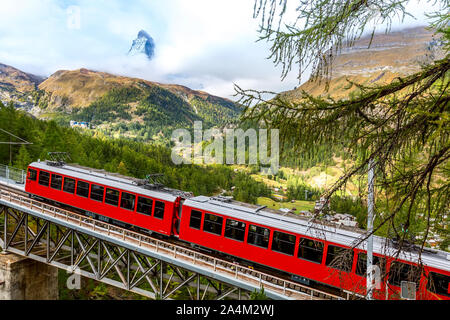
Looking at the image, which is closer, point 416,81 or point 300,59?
point 416,81

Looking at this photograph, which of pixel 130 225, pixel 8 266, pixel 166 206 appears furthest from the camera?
pixel 8 266

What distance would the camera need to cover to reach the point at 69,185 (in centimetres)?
1948

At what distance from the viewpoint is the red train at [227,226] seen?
36.4 ft

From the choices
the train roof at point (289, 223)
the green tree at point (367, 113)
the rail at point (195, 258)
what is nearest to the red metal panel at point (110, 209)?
the rail at point (195, 258)

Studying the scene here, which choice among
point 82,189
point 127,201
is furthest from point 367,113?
point 82,189

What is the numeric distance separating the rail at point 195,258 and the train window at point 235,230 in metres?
1.28

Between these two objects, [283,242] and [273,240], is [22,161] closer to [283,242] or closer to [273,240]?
[273,240]

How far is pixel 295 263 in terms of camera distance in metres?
12.7

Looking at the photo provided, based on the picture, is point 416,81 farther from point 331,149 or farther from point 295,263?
point 295,263

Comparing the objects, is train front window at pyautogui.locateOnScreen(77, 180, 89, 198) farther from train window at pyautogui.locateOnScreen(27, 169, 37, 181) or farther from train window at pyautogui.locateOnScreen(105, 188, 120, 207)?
train window at pyautogui.locateOnScreen(27, 169, 37, 181)

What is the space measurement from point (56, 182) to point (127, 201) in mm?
6685

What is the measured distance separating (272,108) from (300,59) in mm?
772
